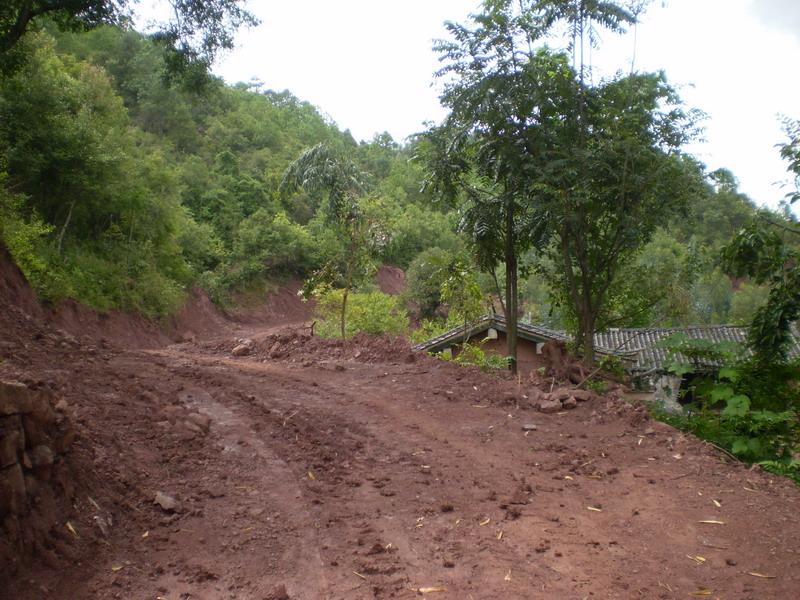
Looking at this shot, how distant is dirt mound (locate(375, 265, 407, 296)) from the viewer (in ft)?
135

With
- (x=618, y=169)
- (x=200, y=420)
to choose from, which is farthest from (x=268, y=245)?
(x=200, y=420)

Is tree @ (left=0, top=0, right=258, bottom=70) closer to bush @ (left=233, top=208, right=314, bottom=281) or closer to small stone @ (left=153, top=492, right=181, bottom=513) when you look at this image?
small stone @ (left=153, top=492, right=181, bottom=513)

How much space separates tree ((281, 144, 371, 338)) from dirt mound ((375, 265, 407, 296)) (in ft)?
79.8

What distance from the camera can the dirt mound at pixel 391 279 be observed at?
135 feet

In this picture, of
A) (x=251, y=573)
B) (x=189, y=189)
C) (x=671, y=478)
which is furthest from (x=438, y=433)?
(x=189, y=189)

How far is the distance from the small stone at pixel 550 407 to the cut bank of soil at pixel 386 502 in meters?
0.14

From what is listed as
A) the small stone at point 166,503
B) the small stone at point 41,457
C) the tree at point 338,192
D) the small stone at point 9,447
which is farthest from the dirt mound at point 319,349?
the small stone at point 9,447

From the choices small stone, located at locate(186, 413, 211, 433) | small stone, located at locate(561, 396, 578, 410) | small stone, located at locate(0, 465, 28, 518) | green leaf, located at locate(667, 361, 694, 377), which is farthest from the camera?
small stone, located at locate(561, 396, 578, 410)

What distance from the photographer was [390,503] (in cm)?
542

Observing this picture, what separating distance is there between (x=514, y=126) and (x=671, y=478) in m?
6.60

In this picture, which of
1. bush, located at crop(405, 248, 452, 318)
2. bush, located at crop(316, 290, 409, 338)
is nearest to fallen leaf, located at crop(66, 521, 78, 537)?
bush, located at crop(316, 290, 409, 338)

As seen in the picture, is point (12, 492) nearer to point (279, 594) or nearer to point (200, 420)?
point (279, 594)

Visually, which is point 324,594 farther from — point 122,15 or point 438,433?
point 122,15

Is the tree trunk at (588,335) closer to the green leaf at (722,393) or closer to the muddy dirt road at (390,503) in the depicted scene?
the muddy dirt road at (390,503)
